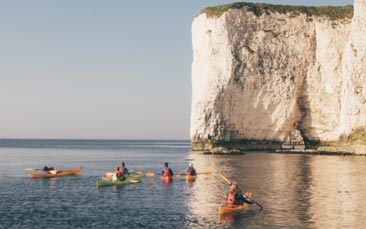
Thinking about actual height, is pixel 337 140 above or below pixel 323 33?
below

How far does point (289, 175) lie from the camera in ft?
150

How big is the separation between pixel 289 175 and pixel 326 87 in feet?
146

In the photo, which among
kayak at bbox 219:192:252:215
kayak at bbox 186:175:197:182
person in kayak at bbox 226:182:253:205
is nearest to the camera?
kayak at bbox 219:192:252:215

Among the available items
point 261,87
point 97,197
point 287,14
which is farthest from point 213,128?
point 97,197

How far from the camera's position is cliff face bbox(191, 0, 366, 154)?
85.8m

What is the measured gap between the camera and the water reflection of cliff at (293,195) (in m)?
24.6

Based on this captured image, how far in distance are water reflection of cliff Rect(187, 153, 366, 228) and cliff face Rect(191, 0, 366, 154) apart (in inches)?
1312

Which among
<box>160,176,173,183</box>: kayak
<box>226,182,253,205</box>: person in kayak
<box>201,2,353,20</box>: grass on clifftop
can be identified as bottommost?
<box>160,176,173,183</box>: kayak

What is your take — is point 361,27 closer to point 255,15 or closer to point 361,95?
point 361,95

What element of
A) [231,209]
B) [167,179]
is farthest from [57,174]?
[231,209]

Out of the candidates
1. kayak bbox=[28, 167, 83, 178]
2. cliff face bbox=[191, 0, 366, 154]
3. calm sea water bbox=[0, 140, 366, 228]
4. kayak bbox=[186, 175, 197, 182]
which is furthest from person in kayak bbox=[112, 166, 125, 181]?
cliff face bbox=[191, 0, 366, 154]

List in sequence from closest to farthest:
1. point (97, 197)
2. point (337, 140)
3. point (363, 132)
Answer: point (97, 197)
point (363, 132)
point (337, 140)

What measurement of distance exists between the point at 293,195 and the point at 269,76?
57.0m

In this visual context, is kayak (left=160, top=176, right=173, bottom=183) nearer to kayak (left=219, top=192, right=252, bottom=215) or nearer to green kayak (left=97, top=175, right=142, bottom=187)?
green kayak (left=97, top=175, right=142, bottom=187)
